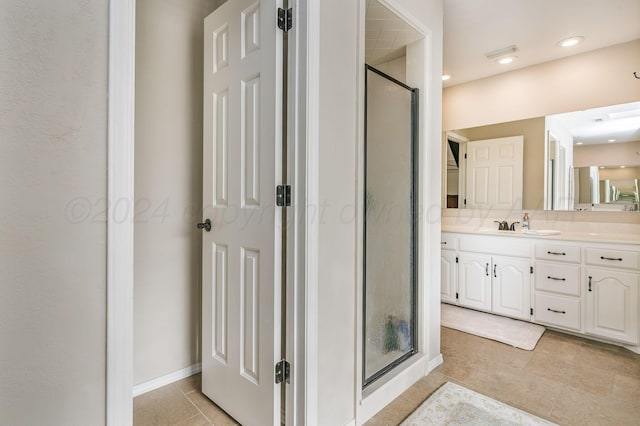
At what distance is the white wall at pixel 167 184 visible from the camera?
1.90 metres

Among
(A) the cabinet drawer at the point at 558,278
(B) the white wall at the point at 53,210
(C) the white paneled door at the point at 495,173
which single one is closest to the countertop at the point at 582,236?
(A) the cabinet drawer at the point at 558,278

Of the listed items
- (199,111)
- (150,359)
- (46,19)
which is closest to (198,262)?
(150,359)

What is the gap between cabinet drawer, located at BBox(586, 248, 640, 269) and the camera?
96.8 inches

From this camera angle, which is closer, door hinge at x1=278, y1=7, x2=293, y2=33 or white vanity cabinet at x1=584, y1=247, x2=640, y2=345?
door hinge at x1=278, y1=7, x2=293, y2=33

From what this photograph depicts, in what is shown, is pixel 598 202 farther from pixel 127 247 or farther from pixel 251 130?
pixel 127 247

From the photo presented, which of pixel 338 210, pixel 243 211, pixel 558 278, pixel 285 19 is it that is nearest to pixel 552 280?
pixel 558 278

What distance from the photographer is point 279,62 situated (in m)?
1.41

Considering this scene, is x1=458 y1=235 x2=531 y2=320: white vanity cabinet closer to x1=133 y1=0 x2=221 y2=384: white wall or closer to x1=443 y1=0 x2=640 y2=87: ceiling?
x1=443 y1=0 x2=640 y2=87: ceiling

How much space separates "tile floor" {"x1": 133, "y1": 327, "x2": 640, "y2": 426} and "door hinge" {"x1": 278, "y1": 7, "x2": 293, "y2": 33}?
1.93 m

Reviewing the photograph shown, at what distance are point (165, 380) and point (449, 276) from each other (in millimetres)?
2832

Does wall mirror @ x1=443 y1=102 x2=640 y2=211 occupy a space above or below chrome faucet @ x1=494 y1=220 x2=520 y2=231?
above

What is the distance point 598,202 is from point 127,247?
12.6 ft

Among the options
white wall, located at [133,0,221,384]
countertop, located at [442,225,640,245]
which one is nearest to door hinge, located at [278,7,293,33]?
white wall, located at [133,0,221,384]

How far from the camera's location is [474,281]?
10.8 feet
